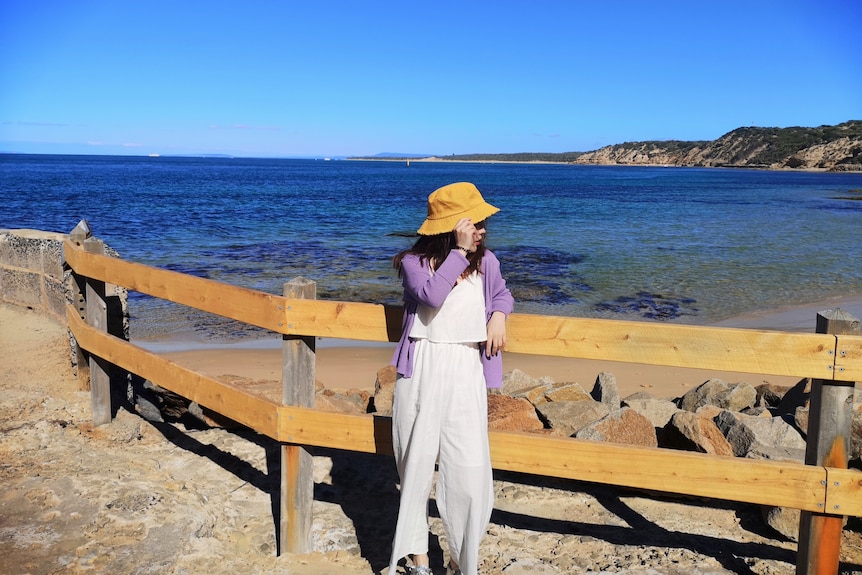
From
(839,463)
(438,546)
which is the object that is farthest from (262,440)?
(839,463)

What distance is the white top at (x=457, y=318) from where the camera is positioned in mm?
3195

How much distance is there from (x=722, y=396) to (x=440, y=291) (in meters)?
4.63

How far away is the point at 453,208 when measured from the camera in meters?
3.17

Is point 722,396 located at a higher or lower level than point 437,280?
Result: lower

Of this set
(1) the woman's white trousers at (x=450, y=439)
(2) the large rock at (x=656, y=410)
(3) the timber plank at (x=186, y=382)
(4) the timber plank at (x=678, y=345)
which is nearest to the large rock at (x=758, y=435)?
(2) the large rock at (x=656, y=410)

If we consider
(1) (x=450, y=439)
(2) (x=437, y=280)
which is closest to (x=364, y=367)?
(1) (x=450, y=439)

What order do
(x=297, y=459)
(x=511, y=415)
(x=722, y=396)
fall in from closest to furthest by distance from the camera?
(x=297, y=459)
(x=511, y=415)
(x=722, y=396)

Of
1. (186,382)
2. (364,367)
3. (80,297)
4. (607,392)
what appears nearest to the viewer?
(186,382)

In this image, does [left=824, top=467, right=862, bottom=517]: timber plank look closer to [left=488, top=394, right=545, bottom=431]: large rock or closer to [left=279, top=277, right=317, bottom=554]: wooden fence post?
[left=488, top=394, right=545, bottom=431]: large rock

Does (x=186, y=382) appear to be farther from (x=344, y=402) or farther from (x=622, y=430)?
(x=622, y=430)

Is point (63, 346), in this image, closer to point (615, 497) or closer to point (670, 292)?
point (615, 497)

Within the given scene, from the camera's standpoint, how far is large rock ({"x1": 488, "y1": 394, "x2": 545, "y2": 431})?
495 centimetres

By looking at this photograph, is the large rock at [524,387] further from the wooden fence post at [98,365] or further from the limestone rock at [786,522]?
the wooden fence post at [98,365]

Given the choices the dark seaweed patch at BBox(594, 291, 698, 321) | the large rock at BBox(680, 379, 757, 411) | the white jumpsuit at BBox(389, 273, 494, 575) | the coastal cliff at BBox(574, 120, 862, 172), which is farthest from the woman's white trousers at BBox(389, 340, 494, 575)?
the coastal cliff at BBox(574, 120, 862, 172)
